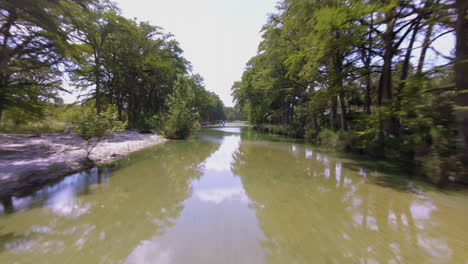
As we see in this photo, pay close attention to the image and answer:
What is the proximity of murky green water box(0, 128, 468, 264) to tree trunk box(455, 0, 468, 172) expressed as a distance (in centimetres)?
150

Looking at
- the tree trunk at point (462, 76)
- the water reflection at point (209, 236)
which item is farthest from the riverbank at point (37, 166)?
the tree trunk at point (462, 76)

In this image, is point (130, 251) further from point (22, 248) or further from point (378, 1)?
point (378, 1)

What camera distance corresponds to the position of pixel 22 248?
2.67 metres

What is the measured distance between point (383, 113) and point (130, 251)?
8570 mm

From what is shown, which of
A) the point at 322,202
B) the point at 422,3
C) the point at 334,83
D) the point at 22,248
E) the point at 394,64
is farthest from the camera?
the point at 394,64

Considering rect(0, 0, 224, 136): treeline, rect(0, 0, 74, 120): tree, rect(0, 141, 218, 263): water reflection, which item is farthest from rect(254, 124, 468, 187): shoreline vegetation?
rect(0, 0, 74, 120): tree

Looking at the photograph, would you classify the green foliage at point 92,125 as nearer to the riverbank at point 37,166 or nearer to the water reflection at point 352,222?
the riverbank at point 37,166

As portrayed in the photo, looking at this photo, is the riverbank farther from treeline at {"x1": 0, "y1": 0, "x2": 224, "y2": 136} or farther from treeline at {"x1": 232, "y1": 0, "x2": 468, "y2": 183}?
treeline at {"x1": 232, "y1": 0, "x2": 468, "y2": 183}

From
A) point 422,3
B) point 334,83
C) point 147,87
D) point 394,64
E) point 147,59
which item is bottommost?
point 334,83

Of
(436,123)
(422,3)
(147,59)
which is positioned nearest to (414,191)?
(436,123)

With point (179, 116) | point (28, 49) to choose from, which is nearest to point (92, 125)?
point (28, 49)

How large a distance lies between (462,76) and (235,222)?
7.79 meters

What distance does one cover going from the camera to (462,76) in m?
5.14

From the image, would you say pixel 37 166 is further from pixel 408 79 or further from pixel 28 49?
pixel 408 79
